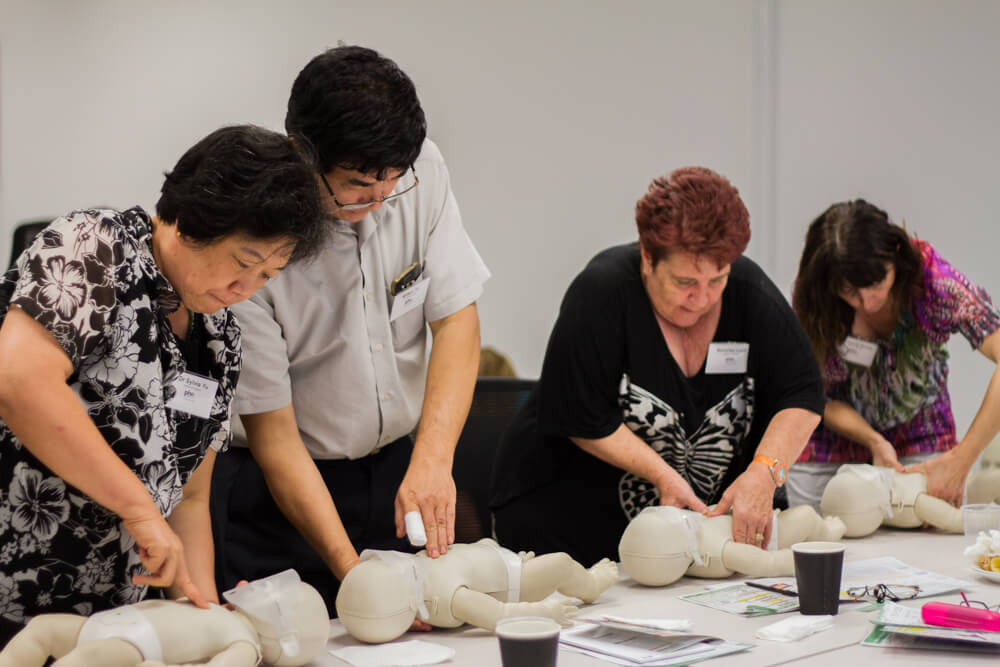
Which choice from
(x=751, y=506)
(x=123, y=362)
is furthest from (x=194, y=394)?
(x=751, y=506)

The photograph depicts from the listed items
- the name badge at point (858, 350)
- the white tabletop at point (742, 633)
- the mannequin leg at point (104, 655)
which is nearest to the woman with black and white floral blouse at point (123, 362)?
the mannequin leg at point (104, 655)

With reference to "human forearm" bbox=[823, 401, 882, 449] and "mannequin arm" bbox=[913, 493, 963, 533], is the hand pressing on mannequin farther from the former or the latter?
"human forearm" bbox=[823, 401, 882, 449]

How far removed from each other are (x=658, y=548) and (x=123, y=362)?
39.2 inches

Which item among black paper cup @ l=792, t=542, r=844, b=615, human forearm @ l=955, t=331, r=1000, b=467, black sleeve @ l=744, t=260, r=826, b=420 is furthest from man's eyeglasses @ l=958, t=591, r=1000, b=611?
human forearm @ l=955, t=331, r=1000, b=467

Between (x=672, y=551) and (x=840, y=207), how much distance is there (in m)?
1.25

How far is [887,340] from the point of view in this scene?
2646mm

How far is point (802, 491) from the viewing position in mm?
2861

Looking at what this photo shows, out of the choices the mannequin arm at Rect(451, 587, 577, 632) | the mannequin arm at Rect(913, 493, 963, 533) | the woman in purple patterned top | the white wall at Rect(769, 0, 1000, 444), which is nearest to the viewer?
the mannequin arm at Rect(451, 587, 577, 632)

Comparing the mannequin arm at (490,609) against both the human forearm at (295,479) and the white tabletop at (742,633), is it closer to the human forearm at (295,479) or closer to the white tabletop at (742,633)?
the white tabletop at (742,633)

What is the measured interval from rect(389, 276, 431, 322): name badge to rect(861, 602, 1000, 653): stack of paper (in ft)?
3.23

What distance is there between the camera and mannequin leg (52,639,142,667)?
3.88 feet

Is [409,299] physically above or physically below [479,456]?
above

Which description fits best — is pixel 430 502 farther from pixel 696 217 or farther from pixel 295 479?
pixel 696 217

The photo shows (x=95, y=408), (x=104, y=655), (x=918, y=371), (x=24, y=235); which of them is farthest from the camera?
(x=24, y=235)
